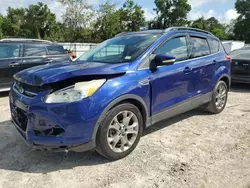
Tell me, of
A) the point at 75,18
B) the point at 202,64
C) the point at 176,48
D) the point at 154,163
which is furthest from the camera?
the point at 75,18

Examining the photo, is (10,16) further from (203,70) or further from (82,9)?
(203,70)

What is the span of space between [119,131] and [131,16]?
34.8 metres

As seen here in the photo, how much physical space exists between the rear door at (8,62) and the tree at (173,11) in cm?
3950

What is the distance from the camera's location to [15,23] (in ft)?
130

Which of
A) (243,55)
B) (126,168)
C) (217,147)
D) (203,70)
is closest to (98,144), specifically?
(126,168)

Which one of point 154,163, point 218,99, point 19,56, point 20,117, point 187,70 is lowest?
point 154,163

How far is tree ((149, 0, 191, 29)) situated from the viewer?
44.2 m

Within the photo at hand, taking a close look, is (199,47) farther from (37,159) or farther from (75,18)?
(75,18)

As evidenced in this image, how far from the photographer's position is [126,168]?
3107 millimetres

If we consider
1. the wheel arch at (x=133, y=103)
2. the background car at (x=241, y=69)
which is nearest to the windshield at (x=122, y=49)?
the wheel arch at (x=133, y=103)

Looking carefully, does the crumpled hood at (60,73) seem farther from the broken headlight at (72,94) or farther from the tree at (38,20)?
the tree at (38,20)

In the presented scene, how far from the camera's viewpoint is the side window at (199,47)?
177 inches

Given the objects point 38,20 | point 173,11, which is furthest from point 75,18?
point 173,11

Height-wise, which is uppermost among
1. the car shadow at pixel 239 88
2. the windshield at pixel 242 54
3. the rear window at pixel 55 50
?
the rear window at pixel 55 50
